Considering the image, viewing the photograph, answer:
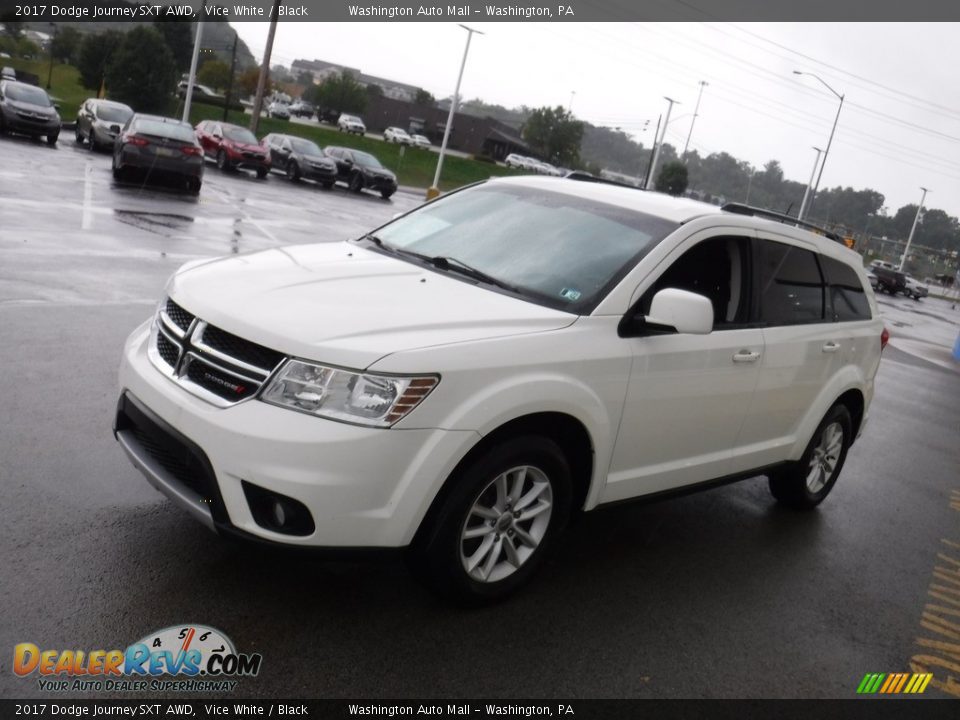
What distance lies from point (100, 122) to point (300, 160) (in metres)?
6.98

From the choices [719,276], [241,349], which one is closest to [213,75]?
[719,276]

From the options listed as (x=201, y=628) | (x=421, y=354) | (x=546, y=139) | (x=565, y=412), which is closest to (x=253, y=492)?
(x=201, y=628)

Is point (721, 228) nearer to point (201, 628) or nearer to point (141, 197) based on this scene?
point (201, 628)

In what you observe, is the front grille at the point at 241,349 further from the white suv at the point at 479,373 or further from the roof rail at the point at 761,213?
the roof rail at the point at 761,213

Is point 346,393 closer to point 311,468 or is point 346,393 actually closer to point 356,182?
point 311,468

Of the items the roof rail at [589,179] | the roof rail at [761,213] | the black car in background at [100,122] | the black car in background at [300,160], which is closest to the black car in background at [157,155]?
the black car in background at [100,122]

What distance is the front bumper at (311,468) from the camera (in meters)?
3.28

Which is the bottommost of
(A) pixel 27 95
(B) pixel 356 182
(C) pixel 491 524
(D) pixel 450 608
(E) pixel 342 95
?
(D) pixel 450 608

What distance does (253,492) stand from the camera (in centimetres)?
335

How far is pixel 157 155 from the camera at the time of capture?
63.1ft

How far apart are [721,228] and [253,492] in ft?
9.34

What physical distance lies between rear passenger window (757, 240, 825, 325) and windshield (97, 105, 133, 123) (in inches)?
973

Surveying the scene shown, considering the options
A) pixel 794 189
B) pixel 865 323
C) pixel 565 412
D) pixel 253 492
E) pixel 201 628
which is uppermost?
pixel 794 189

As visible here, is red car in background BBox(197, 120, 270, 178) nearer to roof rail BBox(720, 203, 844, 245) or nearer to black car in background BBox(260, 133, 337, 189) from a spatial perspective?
black car in background BBox(260, 133, 337, 189)
